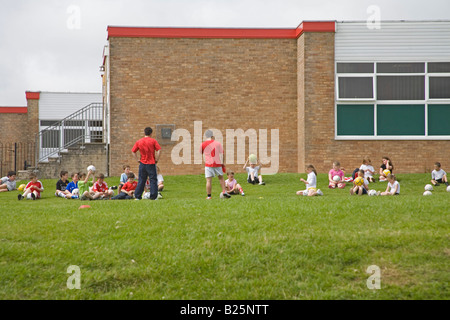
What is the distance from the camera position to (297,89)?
22.5 m

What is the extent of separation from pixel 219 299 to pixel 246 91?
57.2 ft

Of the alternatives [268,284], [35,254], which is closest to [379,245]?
[268,284]

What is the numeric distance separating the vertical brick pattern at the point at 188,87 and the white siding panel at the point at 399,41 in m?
2.81

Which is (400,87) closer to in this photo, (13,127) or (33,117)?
(33,117)

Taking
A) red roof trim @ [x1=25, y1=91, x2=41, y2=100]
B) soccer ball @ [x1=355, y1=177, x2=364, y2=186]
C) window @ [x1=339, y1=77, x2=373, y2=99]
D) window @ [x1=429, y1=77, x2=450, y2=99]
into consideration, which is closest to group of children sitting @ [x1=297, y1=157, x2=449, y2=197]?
soccer ball @ [x1=355, y1=177, x2=364, y2=186]

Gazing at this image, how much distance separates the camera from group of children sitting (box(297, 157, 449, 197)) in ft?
44.9

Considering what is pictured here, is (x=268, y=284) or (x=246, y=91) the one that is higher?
(x=246, y=91)

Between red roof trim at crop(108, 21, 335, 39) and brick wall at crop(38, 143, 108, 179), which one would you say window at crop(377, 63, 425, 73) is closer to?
red roof trim at crop(108, 21, 335, 39)

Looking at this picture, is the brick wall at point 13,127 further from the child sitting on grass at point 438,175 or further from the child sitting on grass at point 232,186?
the child sitting on grass at point 438,175

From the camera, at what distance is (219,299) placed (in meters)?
5.59

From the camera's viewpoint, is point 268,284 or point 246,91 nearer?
point 268,284

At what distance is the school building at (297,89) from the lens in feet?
71.3

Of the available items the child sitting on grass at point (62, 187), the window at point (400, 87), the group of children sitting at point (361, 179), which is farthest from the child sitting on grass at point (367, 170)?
the child sitting on grass at point (62, 187)
